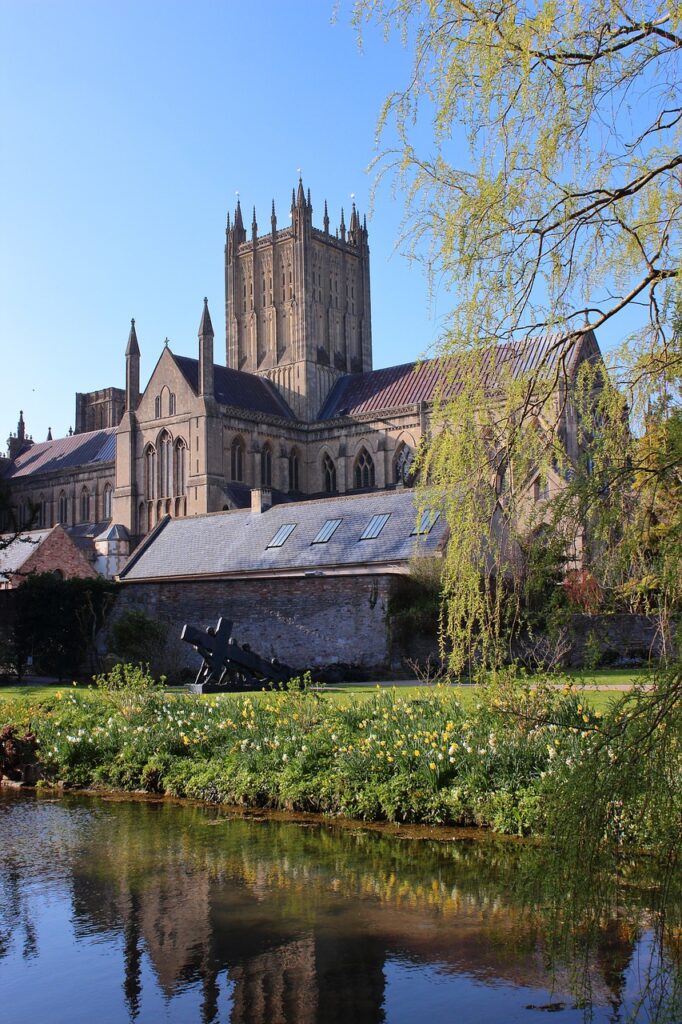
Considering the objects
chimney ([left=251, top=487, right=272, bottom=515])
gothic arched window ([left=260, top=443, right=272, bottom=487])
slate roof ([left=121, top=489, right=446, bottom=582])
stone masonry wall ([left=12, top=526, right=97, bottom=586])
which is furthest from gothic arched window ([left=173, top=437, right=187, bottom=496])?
chimney ([left=251, top=487, right=272, bottom=515])

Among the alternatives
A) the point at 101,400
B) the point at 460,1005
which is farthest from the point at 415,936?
the point at 101,400

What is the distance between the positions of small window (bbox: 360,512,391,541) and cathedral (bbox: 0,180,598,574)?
51.4 feet

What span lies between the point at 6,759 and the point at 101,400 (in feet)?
236

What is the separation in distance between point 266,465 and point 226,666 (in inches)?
1503

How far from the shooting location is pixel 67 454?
7150cm

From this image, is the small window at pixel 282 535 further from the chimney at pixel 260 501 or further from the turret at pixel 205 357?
the turret at pixel 205 357

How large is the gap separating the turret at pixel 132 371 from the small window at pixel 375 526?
31238 millimetres

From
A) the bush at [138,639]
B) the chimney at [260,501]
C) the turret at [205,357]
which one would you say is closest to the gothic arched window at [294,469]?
the turret at [205,357]

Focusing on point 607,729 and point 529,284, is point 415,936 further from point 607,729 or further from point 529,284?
point 529,284

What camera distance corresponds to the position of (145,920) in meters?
8.46

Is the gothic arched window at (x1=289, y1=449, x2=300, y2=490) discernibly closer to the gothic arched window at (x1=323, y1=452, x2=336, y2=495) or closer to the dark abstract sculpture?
the gothic arched window at (x1=323, y1=452, x2=336, y2=495)

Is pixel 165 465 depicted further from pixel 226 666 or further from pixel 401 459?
pixel 226 666

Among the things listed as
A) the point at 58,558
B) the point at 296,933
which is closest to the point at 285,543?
the point at 58,558

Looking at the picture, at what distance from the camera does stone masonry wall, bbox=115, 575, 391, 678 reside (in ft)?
87.2
